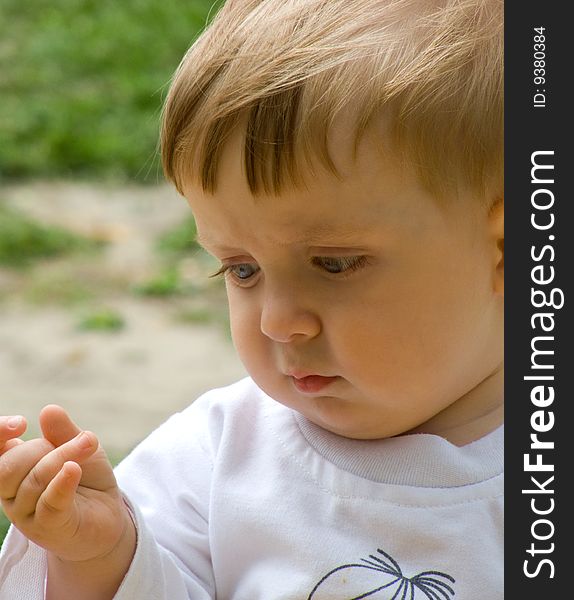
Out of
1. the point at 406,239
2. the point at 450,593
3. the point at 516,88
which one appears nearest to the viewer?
the point at 516,88

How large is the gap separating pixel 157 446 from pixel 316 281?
422 mm

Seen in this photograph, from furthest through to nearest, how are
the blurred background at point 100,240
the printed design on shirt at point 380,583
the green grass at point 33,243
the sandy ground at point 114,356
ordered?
the green grass at point 33,243 → the blurred background at point 100,240 → the sandy ground at point 114,356 → the printed design on shirt at point 380,583

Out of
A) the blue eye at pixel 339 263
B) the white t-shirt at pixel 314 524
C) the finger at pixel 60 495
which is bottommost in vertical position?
the white t-shirt at pixel 314 524

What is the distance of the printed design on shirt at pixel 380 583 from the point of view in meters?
1.70

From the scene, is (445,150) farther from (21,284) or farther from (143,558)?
(21,284)

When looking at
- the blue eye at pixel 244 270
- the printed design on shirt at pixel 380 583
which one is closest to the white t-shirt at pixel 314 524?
the printed design on shirt at pixel 380 583

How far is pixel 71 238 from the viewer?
4555mm

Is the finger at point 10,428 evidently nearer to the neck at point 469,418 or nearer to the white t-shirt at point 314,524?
the white t-shirt at point 314,524

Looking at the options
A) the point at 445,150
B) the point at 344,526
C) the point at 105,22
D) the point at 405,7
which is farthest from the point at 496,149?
the point at 105,22

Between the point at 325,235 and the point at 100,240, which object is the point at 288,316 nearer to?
the point at 325,235

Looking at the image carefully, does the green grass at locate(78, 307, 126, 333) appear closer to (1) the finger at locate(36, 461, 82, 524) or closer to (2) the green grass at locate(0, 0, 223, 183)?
(2) the green grass at locate(0, 0, 223, 183)

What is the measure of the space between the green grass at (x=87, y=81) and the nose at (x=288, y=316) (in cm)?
324

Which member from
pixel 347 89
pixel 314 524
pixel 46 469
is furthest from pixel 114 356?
pixel 347 89

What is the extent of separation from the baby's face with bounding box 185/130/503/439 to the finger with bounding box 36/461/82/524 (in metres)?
0.29
